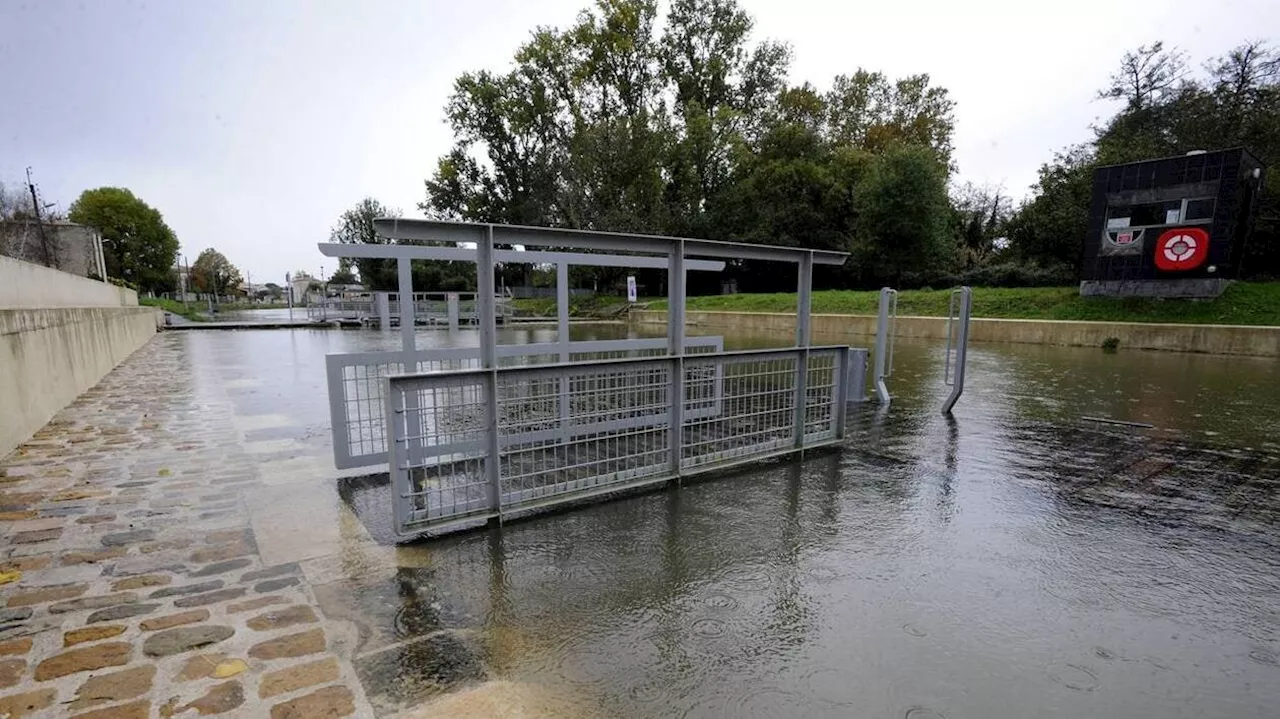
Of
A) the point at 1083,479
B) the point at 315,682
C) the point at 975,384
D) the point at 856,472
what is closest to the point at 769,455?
the point at 856,472

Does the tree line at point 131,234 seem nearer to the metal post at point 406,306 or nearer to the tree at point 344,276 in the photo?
the tree at point 344,276

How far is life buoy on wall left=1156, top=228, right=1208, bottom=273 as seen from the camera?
15469 mm

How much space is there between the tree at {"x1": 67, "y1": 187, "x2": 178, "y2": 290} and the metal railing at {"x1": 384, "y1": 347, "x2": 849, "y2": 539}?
58.1m

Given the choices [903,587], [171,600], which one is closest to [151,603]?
[171,600]

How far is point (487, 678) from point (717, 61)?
44250 millimetres

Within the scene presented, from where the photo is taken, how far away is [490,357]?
11.8 feet

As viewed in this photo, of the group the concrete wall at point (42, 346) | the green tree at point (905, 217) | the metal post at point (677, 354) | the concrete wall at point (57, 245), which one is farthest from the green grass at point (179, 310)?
the metal post at point (677, 354)

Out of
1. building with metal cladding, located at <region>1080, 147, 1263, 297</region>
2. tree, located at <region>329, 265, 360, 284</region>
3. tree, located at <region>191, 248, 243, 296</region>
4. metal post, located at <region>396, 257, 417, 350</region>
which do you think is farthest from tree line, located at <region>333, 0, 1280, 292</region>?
tree, located at <region>191, 248, 243, 296</region>

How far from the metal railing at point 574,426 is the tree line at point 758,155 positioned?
24298 mm

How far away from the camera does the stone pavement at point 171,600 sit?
2.07 m

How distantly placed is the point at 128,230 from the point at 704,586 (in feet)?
224

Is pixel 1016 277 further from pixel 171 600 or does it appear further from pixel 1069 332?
pixel 171 600

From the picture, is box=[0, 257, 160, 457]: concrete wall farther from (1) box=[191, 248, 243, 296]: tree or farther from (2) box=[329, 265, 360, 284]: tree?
(1) box=[191, 248, 243, 296]: tree

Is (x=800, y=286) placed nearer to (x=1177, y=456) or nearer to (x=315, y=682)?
(x=1177, y=456)
